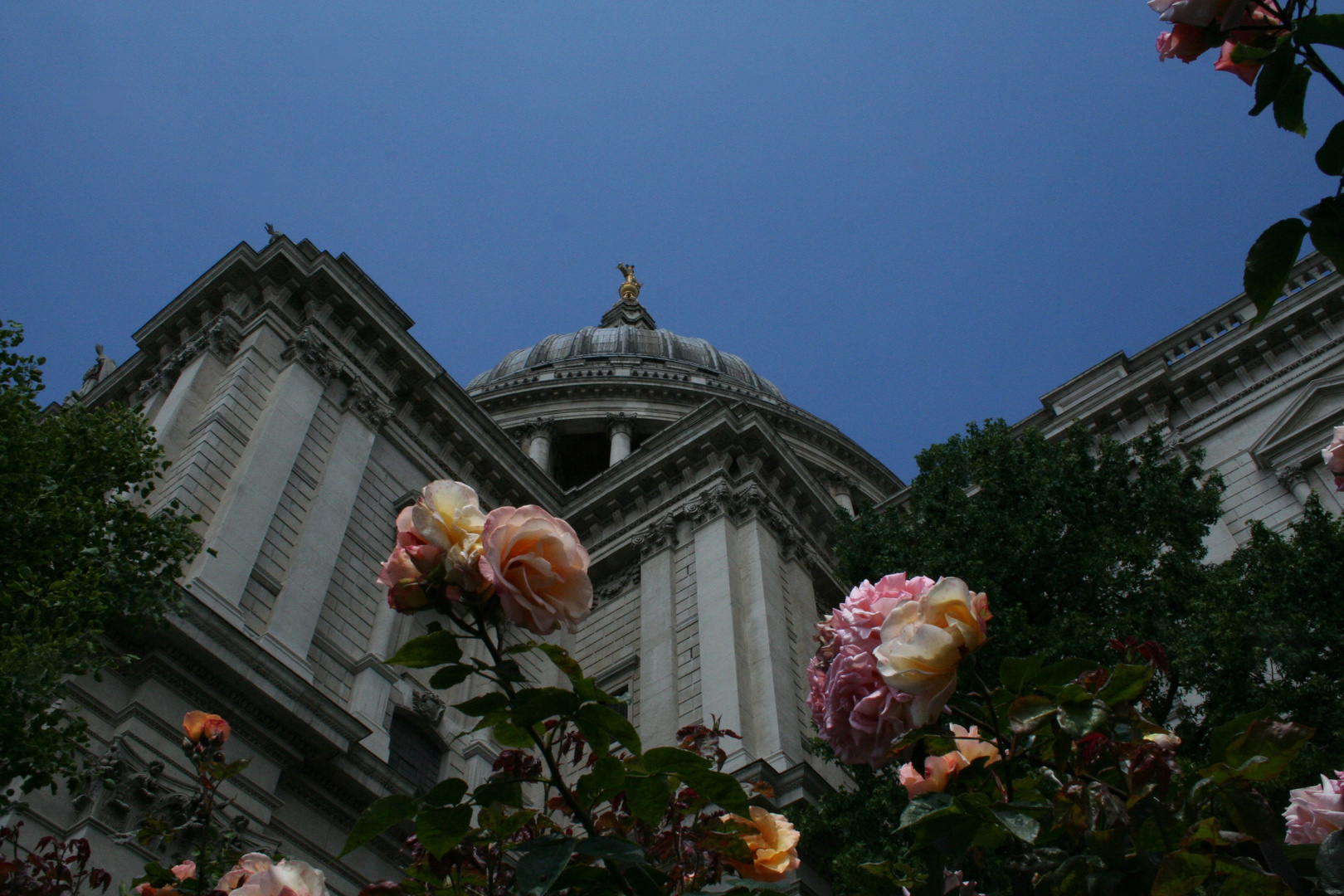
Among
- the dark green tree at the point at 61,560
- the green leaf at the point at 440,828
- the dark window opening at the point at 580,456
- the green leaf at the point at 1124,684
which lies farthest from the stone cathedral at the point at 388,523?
the dark window opening at the point at 580,456

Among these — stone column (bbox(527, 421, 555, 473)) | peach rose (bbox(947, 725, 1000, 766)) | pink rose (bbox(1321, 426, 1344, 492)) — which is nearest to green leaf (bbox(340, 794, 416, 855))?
peach rose (bbox(947, 725, 1000, 766))

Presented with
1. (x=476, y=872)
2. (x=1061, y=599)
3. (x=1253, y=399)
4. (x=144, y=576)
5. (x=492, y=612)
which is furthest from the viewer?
(x=1253, y=399)

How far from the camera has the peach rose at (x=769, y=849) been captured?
461 cm

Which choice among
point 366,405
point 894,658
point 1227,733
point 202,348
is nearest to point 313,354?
point 366,405

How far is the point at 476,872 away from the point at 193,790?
33.3 ft

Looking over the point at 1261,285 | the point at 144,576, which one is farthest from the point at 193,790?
the point at 1261,285

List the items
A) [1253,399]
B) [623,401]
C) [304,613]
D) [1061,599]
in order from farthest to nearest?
[623,401] < [1253,399] < [304,613] < [1061,599]

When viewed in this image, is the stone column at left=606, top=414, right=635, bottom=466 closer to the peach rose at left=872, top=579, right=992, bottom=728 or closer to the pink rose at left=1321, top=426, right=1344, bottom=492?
the pink rose at left=1321, top=426, right=1344, bottom=492

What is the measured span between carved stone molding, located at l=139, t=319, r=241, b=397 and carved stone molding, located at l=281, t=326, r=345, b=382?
1.03 meters

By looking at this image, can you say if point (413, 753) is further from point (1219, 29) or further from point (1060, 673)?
point (1219, 29)

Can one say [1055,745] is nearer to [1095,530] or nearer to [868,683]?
[868,683]

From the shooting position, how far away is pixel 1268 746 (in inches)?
137

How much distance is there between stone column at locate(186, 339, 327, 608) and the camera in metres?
16.0

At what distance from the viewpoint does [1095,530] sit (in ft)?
50.0
